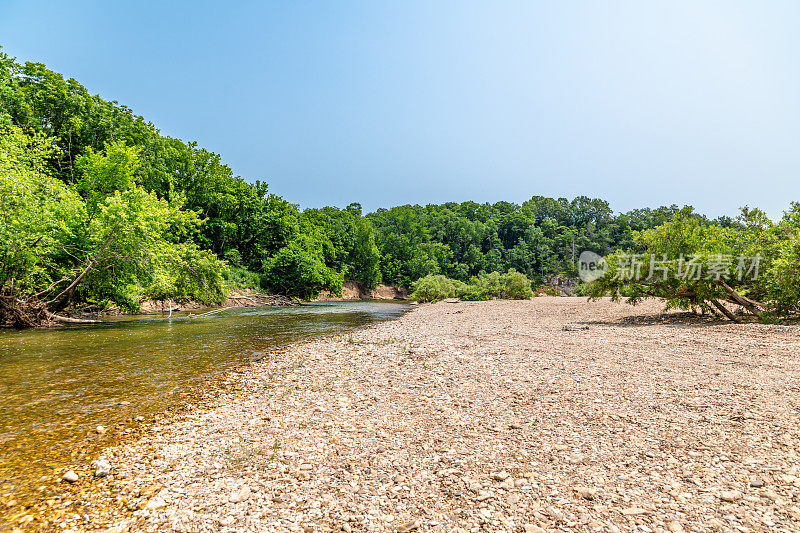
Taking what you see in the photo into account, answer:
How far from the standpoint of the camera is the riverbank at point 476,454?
140 inches

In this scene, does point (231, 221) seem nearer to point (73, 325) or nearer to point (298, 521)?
point (73, 325)

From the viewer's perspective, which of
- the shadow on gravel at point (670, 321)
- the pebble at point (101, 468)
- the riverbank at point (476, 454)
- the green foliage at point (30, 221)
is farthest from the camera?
the shadow on gravel at point (670, 321)

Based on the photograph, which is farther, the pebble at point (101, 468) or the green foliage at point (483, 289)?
the green foliage at point (483, 289)

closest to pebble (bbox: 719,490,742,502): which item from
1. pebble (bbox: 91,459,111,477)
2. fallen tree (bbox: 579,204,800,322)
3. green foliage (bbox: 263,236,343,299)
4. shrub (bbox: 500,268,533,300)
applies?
pebble (bbox: 91,459,111,477)

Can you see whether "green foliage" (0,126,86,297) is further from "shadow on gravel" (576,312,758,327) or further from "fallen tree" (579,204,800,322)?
"fallen tree" (579,204,800,322)

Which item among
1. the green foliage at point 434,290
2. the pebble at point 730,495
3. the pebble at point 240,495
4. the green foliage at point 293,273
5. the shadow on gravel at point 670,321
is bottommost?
the pebble at point 240,495

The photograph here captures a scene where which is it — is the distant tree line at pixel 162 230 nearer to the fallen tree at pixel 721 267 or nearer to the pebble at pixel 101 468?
the fallen tree at pixel 721 267

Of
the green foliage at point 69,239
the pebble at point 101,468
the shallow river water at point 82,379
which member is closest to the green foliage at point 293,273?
the green foliage at point 69,239

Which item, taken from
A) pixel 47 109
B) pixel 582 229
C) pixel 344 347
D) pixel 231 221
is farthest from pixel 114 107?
pixel 582 229

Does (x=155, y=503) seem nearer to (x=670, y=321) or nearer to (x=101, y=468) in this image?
(x=101, y=468)

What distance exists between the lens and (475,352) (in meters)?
11.0

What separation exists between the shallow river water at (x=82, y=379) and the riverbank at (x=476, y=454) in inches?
36.5

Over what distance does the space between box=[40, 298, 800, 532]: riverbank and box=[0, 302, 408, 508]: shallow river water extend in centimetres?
93

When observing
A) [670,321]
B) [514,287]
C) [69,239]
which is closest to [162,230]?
[69,239]
